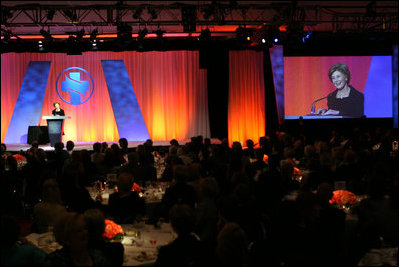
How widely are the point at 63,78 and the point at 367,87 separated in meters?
10.7

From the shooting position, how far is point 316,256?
323 centimetres

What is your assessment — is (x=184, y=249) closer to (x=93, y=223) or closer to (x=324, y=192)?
(x=93, y=223)

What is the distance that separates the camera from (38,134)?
50.3 ft

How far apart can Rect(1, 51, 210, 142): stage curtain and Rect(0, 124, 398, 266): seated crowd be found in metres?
9.49

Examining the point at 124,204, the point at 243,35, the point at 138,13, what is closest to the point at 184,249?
the point at 124,204

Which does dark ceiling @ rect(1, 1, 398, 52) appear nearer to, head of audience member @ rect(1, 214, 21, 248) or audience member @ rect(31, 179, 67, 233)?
audience member @ rect(31, 179, 67, 233)

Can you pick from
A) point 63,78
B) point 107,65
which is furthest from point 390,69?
point 63,78

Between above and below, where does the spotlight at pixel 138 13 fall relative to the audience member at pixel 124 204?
above

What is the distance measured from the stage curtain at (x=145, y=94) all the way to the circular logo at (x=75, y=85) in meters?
0.14

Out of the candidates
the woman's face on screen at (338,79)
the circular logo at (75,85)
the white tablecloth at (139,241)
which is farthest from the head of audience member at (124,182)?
the woman's face on screen at (338,79)

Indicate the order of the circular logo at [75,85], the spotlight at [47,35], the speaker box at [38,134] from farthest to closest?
the circular logo at [75,85]
the speaker box at [38,134]
the spotlight at [47,35]

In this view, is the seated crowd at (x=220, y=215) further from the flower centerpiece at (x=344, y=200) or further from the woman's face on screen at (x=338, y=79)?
the woman's face on screen at (x=338, y=79)

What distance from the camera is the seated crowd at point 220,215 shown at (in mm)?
3078

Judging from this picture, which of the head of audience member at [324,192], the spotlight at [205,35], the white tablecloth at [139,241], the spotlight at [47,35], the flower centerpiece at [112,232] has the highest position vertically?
the spotlight at [47,35]
